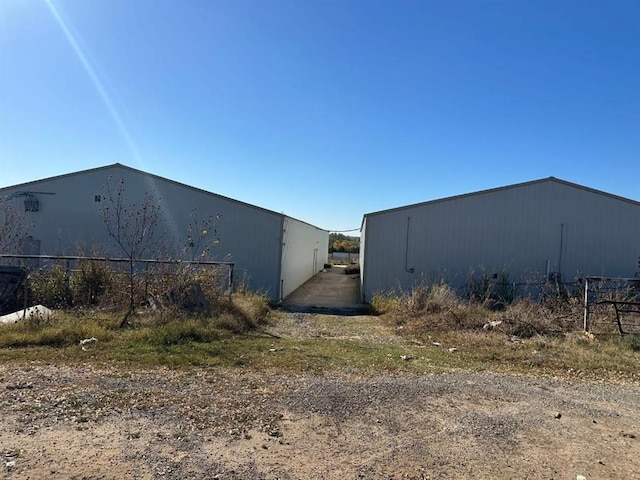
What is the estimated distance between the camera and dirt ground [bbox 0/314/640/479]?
3420mm

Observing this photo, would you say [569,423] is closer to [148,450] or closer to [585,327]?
[148,450]

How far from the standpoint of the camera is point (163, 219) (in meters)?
16.7

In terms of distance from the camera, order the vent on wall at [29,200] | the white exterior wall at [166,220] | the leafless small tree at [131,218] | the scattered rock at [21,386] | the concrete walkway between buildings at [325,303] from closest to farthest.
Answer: the scattered rock at [21,386] → the concrete walkway between buildings at [325,303] → the leafless small tree at [131,218] → the white exterior wall at [166,220] → the vent on wall at [29,200]

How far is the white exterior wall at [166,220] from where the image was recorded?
52.9 feet

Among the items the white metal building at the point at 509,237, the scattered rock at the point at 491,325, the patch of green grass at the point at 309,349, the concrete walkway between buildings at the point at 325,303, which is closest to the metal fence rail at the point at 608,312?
the patch of green grass at the point at 309,349

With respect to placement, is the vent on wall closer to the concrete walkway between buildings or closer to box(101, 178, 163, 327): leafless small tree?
box(101, 178, 163, 327): leafless small tree

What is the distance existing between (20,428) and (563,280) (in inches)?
659

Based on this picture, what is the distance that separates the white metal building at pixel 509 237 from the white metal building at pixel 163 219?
158 inches

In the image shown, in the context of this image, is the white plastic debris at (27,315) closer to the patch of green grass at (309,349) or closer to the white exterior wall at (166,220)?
the patch of green grass at (309,349)

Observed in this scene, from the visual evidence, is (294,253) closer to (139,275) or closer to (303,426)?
(139,275)

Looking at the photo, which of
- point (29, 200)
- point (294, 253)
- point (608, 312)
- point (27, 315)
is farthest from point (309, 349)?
point (29, 200)

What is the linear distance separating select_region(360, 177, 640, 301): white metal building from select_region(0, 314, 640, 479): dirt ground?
406 inches

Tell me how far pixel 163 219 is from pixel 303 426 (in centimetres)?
1392

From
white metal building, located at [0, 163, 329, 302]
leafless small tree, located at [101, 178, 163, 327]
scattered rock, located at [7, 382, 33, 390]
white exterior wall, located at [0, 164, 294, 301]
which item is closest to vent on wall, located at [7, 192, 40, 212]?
white metal building, located at [0, 163, 329, 302]
